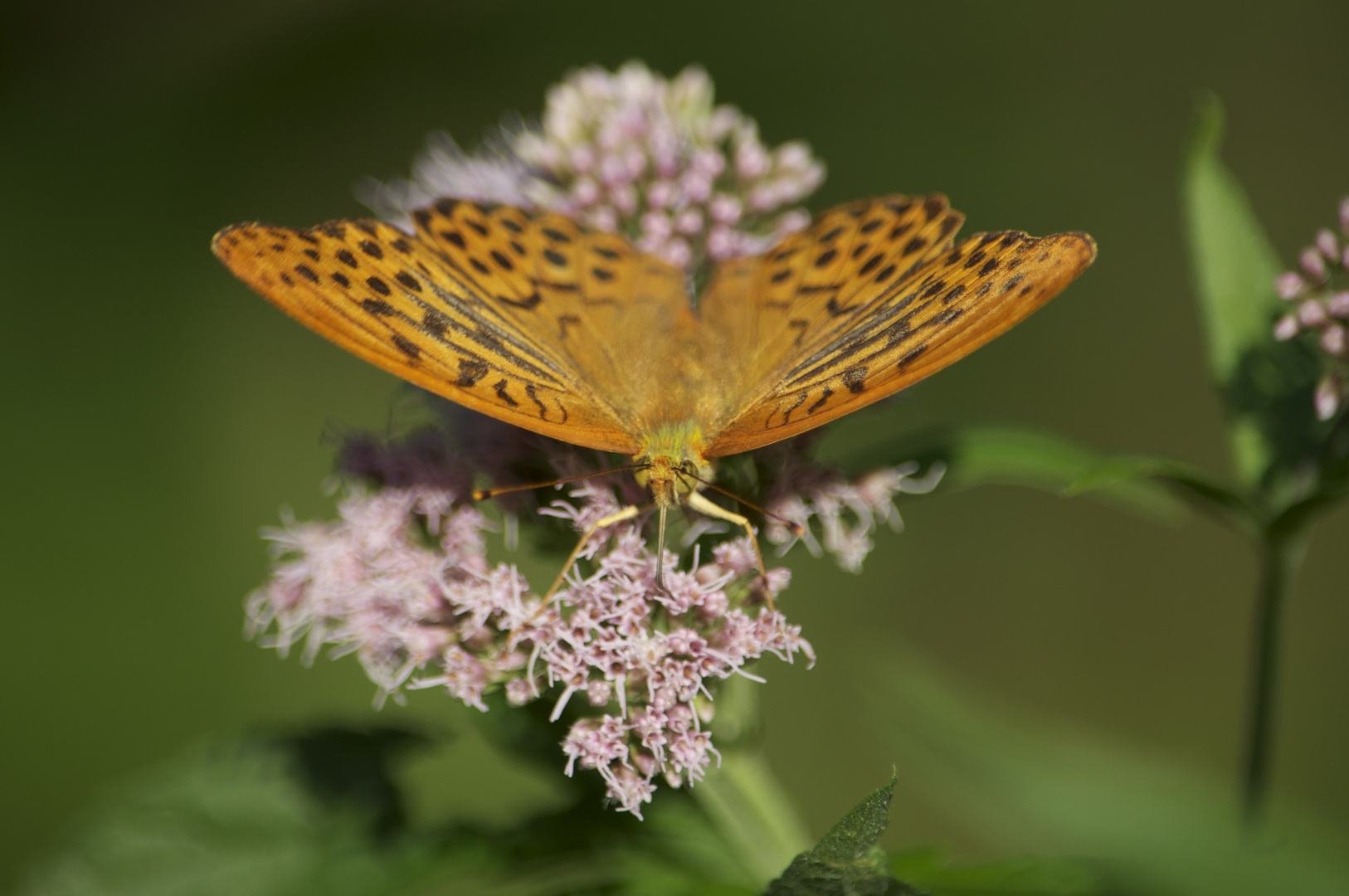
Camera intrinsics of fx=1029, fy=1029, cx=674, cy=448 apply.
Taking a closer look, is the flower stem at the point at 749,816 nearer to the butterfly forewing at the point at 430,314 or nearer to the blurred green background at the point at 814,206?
the butterfly forewing at the point at 430,314

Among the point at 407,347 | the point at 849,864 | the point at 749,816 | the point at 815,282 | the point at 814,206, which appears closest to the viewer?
the point at 849,864

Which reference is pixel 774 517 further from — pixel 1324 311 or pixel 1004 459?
pixel 1324 311

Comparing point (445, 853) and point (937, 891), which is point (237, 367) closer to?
point (445, 853)

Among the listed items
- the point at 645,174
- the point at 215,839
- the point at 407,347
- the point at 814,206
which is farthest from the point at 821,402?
the point at 814,206

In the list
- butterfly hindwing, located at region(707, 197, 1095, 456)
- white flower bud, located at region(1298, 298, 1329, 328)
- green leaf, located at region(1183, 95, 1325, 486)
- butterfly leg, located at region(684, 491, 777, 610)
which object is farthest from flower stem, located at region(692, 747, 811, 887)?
white flower bud, located at region(1298, 298, 1329, 328)

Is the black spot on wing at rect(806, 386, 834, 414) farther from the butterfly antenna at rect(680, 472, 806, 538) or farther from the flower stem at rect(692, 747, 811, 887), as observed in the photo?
the flower stem at rect(692, 747, 811, 887)

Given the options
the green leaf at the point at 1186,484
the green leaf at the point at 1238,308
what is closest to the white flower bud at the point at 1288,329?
the green leaf at the point at 1238,308
